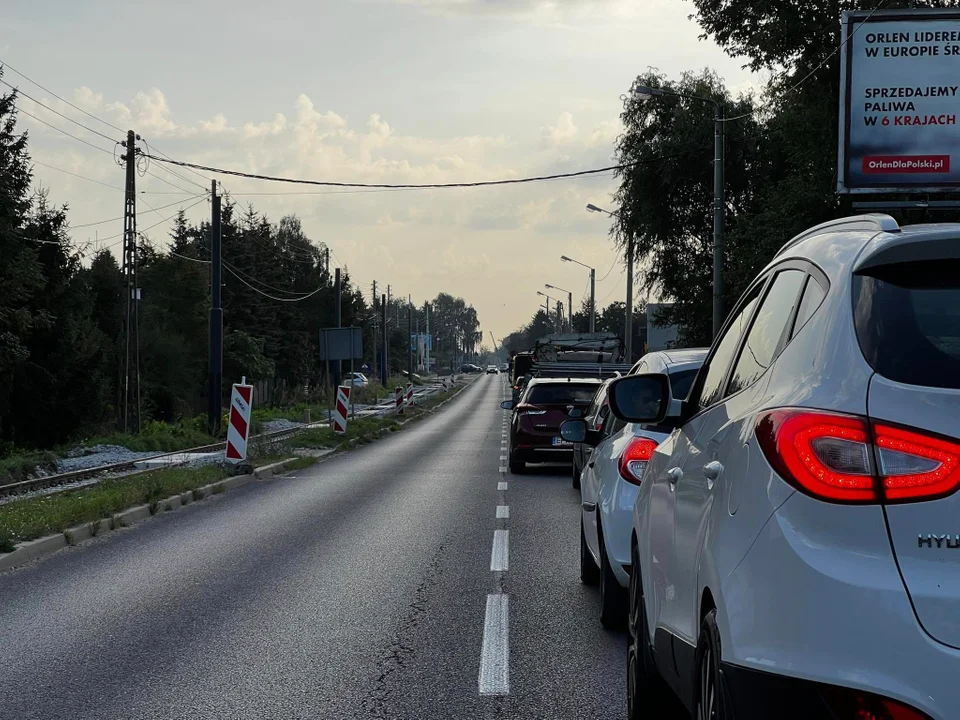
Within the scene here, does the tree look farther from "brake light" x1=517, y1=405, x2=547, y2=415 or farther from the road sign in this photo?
"brake light" x1=517, y1=405, x2=547, y2=415

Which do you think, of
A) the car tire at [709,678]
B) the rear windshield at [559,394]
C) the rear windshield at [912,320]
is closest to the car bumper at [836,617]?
the car tire at [709,678]

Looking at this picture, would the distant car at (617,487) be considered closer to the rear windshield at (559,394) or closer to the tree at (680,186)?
the rear windshield at (559,394)

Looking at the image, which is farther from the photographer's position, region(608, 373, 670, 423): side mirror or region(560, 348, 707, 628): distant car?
region(560, 348, 707, 628): distant car

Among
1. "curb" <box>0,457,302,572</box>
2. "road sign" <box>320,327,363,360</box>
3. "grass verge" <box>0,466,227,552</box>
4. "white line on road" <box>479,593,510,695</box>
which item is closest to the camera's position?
"white line on road" <box>479,593,510,695</box>

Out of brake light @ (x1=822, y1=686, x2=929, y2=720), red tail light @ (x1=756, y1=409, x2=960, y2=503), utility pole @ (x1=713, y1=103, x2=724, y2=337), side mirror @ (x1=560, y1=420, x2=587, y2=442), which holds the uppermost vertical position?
utility pole @ (x1=713, y1=103, x2=724, y2=337)

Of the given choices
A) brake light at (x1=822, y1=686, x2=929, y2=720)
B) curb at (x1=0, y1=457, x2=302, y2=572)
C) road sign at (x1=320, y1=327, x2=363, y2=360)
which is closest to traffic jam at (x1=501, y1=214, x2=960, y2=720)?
brake light at (x1=822, y1=686, x2=929, y2=720)

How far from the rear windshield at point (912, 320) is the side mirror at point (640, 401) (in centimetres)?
174

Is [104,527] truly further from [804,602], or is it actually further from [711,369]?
[804,602]

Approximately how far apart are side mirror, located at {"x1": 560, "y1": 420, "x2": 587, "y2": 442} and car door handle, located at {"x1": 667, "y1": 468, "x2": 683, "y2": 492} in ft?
18.0

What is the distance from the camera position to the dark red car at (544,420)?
21453 millimetres

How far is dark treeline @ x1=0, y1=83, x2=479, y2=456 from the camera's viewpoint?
1572 inches

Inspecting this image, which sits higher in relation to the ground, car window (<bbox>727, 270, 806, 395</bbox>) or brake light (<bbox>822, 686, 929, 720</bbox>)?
car window (<bbox>727, 270, 806, 395</bbox>)

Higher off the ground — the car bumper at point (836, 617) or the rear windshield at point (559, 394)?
the car bumper at point (836, 617)

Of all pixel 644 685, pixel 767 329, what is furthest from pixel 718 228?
pixel 767 329
